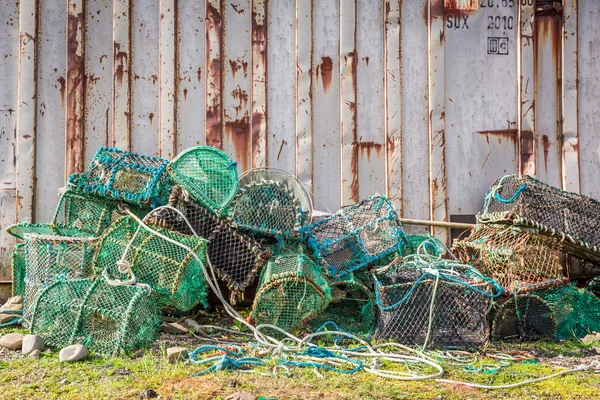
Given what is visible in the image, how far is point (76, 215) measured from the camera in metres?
4.83

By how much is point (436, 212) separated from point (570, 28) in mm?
2271

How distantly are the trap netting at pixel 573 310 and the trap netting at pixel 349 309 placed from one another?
52.5 inches

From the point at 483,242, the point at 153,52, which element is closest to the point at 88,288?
the point at 153,52

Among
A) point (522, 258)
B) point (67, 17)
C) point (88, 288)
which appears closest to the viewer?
point (88, 288)

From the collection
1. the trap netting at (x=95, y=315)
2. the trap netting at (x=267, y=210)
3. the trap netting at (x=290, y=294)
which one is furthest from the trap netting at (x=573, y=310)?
the trap netting at (x=95, y=315)

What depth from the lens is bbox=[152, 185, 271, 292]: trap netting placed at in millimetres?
4312

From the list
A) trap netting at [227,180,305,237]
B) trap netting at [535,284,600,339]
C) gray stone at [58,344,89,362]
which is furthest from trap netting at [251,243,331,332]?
trap netting at [535,284,600,339]

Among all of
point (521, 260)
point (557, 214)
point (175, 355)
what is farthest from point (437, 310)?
point (175, 355)

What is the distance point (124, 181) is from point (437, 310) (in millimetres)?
2532

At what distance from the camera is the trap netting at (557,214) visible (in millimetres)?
4602

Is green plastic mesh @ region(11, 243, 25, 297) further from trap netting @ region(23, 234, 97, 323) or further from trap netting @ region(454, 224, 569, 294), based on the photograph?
trap netting @ region(454, 224, 569, 294)

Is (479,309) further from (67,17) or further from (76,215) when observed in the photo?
(67,17)

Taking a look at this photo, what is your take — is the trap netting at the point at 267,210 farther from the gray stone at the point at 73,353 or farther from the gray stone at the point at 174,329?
the gray stone at the point at 73,353

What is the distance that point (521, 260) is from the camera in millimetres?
4535
